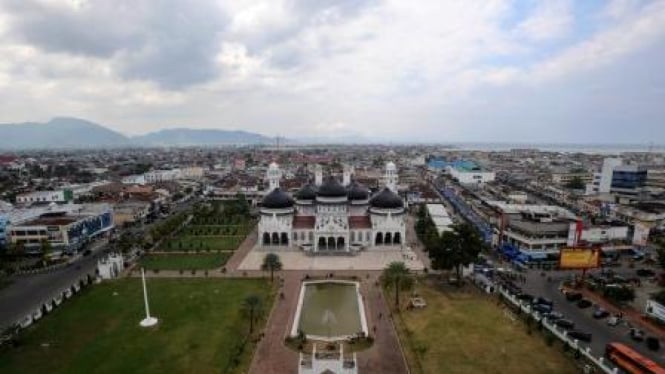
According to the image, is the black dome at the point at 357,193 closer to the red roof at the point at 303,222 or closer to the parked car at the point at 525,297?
the red roof at the point at 303,222

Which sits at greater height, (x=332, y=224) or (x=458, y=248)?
(x=458, y=248)

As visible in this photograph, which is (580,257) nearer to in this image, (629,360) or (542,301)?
(542,301)

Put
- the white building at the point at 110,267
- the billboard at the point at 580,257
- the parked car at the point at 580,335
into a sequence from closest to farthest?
the parked car at the point at 580,335 → the billboard at the point at 580,257 → the white building at the point at 110,267

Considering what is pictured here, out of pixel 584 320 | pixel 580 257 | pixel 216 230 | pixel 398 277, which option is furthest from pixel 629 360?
pixel 216 230

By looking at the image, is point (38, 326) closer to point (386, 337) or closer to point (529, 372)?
point (386, 337)

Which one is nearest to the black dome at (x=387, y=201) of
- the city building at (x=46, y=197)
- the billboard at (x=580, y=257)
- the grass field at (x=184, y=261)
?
the grass field at (x=184, y=261)

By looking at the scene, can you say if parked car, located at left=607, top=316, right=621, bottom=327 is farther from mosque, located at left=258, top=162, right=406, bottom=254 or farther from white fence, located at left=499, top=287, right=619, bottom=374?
mosque, located at left=258, top=162, right=406, bottom=254

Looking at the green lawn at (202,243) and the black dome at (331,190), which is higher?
the black dome at (331,190)

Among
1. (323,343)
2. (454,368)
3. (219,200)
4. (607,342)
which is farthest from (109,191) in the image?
(607,342)
